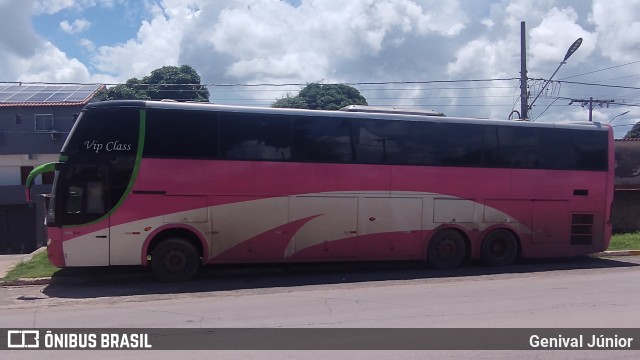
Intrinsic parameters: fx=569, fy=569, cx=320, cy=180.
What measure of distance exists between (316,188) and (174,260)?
338 cm

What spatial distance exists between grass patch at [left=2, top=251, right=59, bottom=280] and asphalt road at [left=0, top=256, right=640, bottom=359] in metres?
0.71

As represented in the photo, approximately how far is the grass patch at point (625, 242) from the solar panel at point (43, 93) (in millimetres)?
24985

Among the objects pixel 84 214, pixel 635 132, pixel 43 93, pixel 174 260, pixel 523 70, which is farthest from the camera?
pixel 635 132

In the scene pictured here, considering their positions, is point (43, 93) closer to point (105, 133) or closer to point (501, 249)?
point (105, 133)

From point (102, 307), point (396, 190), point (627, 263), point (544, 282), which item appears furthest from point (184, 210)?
point (627, 263)

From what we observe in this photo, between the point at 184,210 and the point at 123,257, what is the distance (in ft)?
5.00

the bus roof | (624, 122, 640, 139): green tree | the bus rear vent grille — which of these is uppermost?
(624, 122, 640, 139): green tree

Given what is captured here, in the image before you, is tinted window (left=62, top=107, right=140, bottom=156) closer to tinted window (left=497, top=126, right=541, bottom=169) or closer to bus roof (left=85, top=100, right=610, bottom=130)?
bus roof (left=85, top=100, right=610, bottom=130)

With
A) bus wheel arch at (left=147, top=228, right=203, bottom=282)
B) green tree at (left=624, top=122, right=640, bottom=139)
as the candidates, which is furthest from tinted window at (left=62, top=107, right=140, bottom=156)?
green tree at (left=624, top=122, right=640, bottom=139)

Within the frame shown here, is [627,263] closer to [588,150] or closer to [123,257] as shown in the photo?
[588,150]

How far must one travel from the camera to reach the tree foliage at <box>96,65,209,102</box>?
37.8 meters

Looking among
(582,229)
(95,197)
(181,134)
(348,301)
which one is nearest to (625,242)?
(582,229)

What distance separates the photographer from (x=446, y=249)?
45.2 feet

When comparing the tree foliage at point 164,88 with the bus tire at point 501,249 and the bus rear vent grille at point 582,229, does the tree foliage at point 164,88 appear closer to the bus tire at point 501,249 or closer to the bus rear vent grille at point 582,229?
the bus tire at point 501,249
